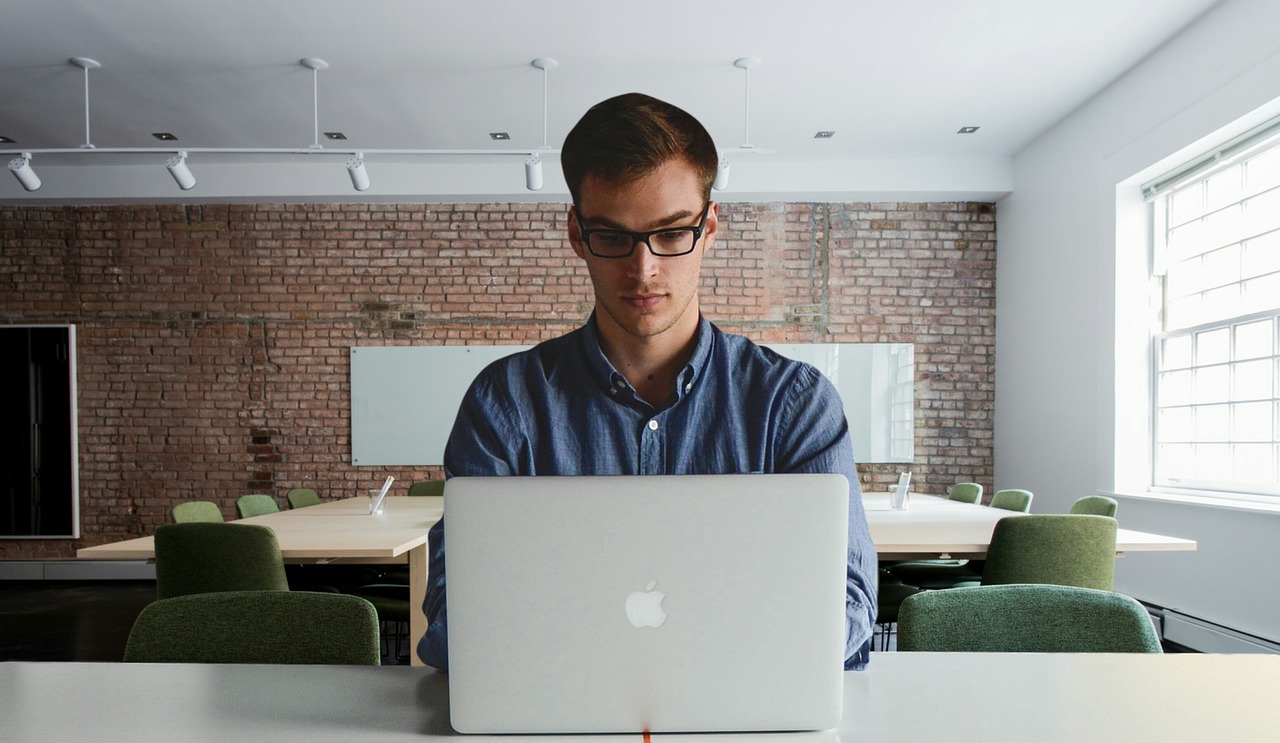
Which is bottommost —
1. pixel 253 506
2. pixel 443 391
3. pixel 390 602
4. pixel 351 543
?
pixel 390 602

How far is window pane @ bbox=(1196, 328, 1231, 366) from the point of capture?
479cm

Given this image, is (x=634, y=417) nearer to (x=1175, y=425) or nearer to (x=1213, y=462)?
(x=1213, y=462)

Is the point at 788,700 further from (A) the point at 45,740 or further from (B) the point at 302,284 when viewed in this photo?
(B) the point at 302,284

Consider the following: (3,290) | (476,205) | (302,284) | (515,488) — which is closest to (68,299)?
(3,290)

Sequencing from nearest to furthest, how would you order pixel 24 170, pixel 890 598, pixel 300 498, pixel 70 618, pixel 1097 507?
pixel 890 598
pixel 1097 507
pixel 24 170
pixel 300 498
pixel 70 618

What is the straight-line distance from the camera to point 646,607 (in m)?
1.08

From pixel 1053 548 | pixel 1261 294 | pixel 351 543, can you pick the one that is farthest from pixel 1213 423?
pixel 351 543

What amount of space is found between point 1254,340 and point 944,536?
2.51 m

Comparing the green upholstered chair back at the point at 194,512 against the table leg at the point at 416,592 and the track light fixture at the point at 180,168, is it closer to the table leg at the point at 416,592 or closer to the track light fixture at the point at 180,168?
the table leg at the point at 416,592

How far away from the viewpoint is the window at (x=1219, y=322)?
14.6 ft

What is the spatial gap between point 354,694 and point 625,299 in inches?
41.8

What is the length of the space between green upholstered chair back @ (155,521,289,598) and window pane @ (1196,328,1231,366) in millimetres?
4880

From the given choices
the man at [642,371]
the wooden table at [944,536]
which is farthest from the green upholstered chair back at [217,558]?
the wooden table at [944,536]

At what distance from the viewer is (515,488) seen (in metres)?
1.08
